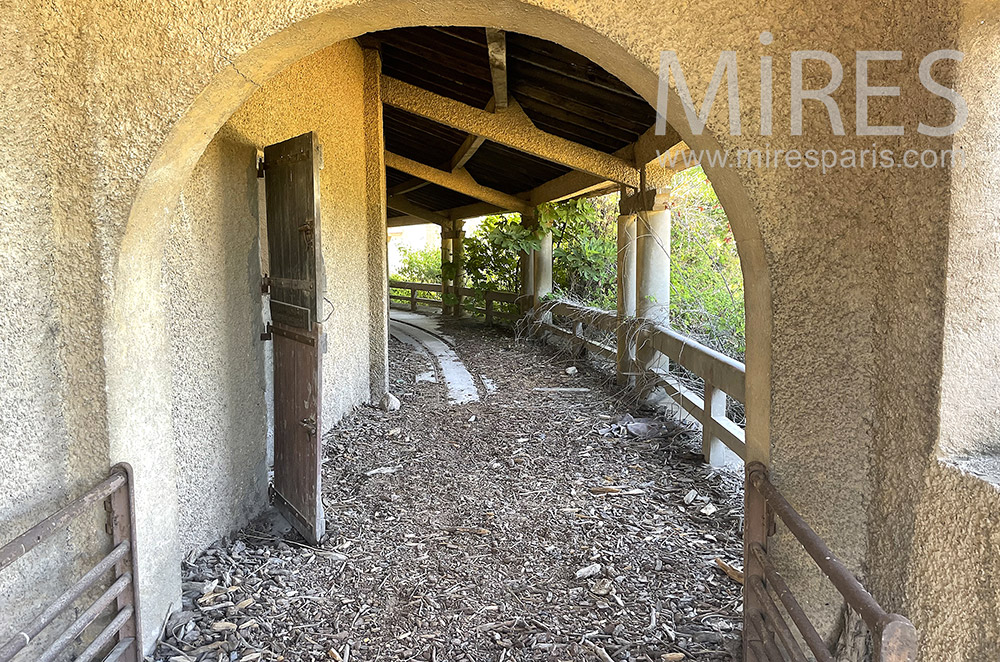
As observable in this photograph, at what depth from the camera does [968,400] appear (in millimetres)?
1798

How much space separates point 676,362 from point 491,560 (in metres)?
3.31

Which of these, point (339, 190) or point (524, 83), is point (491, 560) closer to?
point (339, 190)

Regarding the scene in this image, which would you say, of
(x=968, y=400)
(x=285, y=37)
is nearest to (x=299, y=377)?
(x=285, y=37)

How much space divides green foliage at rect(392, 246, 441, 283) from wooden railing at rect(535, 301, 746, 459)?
10.6 m

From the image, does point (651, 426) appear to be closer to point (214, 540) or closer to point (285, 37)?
point (214, 540)

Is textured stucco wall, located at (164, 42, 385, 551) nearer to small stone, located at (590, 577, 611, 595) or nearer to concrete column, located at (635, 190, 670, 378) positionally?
small stone, located at (590, 577, 611, 595)

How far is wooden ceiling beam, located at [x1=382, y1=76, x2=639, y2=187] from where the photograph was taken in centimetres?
674

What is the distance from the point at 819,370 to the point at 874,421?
241mm

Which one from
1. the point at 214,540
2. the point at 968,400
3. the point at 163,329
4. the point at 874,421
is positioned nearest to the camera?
the point at 968,400

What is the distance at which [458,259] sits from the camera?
15.5m

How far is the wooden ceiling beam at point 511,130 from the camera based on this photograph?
6742mm

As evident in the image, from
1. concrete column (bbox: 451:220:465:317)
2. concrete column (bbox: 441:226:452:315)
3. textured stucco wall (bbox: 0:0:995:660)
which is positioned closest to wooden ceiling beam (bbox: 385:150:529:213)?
concrete column (bbox: 451:220:465:317)

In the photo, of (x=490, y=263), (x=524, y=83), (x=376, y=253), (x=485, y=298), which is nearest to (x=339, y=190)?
(x=376, y=253)

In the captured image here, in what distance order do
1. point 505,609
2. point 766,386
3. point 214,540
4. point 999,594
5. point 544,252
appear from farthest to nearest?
point 544,252 → point 214,540 → point 505,609 → point 766,386 → point 999,594
